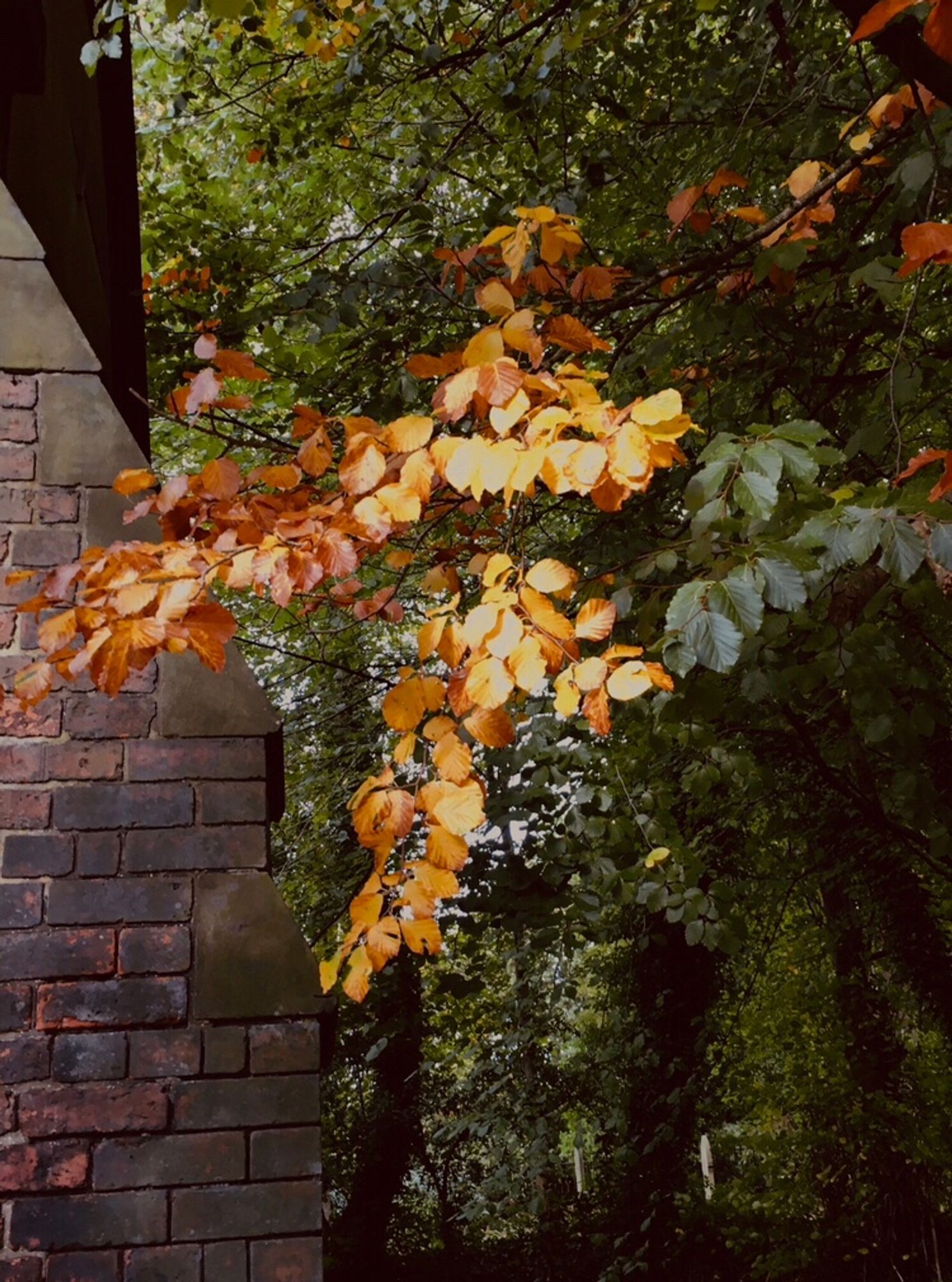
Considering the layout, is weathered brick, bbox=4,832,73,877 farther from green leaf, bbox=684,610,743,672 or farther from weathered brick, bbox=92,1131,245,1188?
green leaf, bbox=684,610,743,672

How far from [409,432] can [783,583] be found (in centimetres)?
108

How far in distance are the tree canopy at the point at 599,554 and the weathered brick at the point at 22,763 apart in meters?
0.22

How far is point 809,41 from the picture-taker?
254 inches

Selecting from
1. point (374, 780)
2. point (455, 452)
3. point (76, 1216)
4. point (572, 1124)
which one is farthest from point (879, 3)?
point (572, 1124)

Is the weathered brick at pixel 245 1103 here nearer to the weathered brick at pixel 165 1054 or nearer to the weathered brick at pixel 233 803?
the weathered brick at pixel 165 1054

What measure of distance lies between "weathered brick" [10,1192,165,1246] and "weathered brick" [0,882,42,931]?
0.52m

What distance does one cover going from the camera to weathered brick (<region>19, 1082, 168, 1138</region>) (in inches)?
85.6

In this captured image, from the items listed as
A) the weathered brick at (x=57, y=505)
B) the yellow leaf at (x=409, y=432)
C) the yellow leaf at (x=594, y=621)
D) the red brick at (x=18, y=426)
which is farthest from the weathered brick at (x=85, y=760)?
the yellow leaf at (x=594, y=621)

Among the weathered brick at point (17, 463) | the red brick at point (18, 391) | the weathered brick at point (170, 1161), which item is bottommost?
the weathered brick at point (170, 1161)

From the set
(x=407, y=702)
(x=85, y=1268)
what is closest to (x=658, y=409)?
(x=407, y=702)

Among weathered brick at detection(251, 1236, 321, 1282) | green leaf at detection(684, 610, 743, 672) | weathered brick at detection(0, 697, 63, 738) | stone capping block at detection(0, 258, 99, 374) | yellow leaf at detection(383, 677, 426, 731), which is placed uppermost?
stone capping block at detection(0, 258, 99, 374)

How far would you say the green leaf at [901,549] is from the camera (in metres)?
2.37

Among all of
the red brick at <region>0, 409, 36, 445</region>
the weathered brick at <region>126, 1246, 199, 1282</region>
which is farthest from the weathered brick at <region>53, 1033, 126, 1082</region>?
the red brick at <region>0, 409, 36, 445</region>

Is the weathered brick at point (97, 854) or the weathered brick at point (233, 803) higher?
the weathered brick at point (233, 803)
